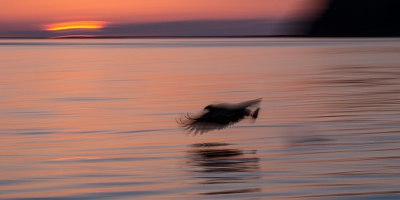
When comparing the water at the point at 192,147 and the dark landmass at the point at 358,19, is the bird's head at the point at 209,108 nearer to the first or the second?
the water at the point at 192,147

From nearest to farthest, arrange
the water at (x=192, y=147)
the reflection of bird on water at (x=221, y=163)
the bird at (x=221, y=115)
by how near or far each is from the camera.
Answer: the water at (x=192, y=147) → the reflection of bird on water at (x=221, y=163) → the bird at (x=221, y=115)

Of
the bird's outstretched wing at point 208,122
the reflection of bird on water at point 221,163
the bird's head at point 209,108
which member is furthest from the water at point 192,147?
the bird's head at point 209,108

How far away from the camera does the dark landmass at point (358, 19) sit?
130 m

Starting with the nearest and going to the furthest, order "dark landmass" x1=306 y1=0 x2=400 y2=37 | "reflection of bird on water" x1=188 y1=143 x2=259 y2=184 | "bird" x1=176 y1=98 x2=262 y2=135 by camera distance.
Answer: "reflection of bird on water" x1=188 y1=143 x2=259 y2=184 → "bird" x1=176 y1=98 x2=262 y2=135 → "dark landmass" x1=306 y1=0 x2=400 y2=37

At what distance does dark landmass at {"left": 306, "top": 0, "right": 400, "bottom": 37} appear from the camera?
12962 cm

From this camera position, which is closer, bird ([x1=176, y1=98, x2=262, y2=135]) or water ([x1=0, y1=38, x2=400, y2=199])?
water ([x1=0, y1=38, x2=400, y2=199])

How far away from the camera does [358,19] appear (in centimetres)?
13312

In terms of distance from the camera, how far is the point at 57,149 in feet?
31.2

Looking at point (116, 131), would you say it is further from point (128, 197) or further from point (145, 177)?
point (128, 197)

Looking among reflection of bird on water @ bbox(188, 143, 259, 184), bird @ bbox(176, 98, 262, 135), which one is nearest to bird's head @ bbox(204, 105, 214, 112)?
bird @ bbox(176, 98, 262, 135)

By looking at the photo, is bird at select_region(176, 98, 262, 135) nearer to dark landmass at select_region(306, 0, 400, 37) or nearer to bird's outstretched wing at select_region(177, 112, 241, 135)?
bird's outstretched wing at select_region(177, 112, 241, 135)

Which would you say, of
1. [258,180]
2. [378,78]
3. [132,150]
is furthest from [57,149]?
[378,78]

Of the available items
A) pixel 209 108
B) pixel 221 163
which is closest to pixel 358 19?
pixel 209 108

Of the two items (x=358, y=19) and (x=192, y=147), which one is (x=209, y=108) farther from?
(x=358, y=19)
